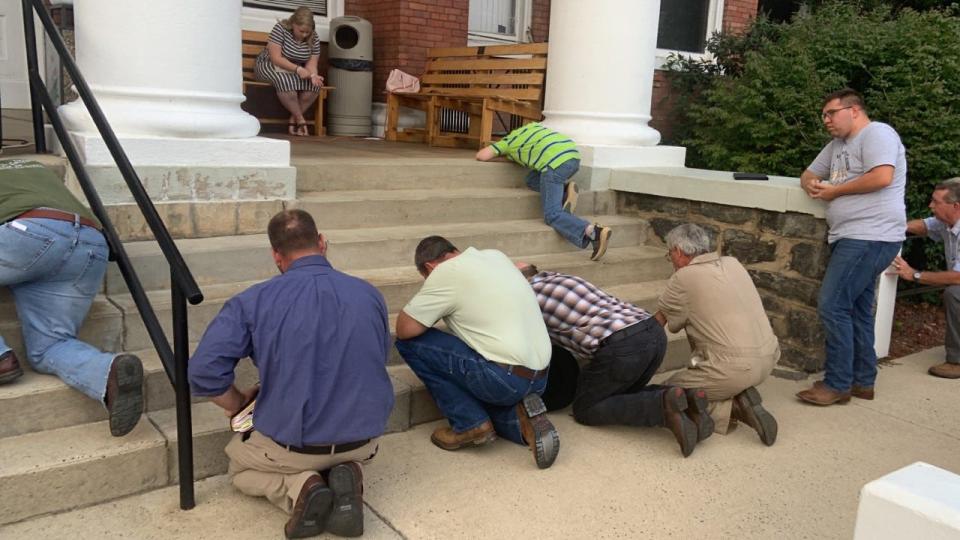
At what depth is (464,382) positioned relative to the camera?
3.72m

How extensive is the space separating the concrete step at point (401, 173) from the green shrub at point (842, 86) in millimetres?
2945

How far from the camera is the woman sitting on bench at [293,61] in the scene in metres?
8.41

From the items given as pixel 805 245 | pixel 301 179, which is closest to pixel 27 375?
pixel 301 179

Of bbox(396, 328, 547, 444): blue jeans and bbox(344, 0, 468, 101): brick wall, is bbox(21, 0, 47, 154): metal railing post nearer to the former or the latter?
bbox(396, 328, 547, 444): blue jeans

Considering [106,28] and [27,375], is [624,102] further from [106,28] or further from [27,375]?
[27,375]

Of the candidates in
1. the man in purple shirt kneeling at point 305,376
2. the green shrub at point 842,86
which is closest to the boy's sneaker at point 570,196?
the green shrub at point 842,86

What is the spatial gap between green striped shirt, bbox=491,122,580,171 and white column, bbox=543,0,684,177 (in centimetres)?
60

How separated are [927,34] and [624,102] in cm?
302

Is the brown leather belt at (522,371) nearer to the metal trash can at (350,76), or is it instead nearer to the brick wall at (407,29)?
the metal trash can at (350,76)

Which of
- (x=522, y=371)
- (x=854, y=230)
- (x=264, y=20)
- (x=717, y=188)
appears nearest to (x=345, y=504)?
(x=522, y=371)

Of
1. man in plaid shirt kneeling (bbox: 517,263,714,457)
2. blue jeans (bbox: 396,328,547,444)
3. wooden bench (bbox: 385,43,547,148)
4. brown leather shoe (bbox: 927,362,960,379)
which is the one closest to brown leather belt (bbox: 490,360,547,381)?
blue jeans (bbox: 396,328,547,444)

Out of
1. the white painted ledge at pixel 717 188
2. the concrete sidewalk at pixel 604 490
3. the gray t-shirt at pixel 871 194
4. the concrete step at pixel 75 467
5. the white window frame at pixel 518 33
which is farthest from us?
the white window frame at pixel 518 33

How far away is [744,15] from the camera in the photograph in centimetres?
1276

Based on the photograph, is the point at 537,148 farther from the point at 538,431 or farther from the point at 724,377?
the point at 538,431
